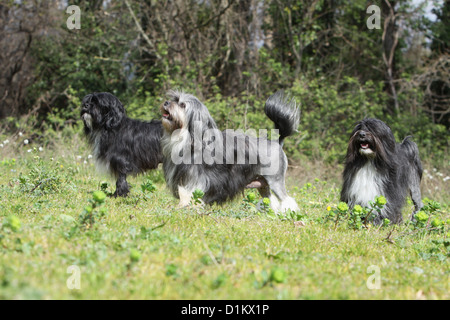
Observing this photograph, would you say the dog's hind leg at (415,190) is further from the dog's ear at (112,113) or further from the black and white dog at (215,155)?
the dog's ear at (112,113)

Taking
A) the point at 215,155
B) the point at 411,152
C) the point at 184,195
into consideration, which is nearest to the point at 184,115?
the point at 215,155

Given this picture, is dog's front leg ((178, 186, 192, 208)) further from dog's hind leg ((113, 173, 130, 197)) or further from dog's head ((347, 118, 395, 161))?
dog's head ((347, 118, 395, 161))

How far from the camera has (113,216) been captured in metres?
4.53

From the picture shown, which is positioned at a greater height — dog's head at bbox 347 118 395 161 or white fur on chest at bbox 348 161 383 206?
dog's head at bbox 347 118 395 161

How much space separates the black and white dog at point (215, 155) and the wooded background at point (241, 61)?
5.97 meters

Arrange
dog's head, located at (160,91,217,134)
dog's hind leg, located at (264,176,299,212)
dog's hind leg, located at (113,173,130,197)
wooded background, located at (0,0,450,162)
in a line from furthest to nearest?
wooded background, located at (0,0,450,162)
dog's hind leg, located at (113,173,130,197)
dog's hind leg, located at (264,176,299,212)
dog's head, located at (160,91,217,134)

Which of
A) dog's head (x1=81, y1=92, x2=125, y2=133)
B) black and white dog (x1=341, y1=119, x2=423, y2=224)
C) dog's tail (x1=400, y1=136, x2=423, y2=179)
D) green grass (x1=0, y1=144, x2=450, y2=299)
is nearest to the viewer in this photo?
green grass (x1=0, y1=144, x2=450, y2=299)

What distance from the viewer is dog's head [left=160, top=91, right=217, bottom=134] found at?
5570 millimetres

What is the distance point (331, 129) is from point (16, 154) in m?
8.70

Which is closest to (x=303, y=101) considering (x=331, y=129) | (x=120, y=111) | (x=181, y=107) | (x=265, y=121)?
(x=331, y=129)

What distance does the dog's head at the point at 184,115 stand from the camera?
5570mm

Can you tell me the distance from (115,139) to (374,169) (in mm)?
3877

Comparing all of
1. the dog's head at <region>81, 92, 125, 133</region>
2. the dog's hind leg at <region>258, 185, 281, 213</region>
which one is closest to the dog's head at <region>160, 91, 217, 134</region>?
the dog's hind leg at <region>258, 185, 281, 213</region>

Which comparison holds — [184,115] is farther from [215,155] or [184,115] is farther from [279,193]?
[279,193]
